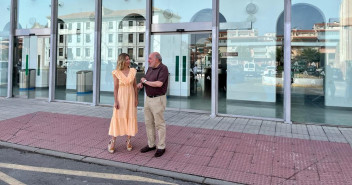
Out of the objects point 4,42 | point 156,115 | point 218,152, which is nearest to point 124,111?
point 156,115

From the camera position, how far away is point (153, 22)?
945 centimetres

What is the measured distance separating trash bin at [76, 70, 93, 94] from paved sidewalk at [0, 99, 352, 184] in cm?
226

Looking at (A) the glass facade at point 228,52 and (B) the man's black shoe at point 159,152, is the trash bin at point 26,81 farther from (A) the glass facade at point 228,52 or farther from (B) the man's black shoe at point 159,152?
(B) the man's black shoe at point 159,152

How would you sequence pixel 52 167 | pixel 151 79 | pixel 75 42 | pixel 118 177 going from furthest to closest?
pixel 75 42, pixel 151 79, pixel 52 167, pixel 118 177

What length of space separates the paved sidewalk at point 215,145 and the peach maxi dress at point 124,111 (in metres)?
0.44

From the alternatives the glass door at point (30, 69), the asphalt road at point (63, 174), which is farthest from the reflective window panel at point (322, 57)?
the glass door at point (30, 69)

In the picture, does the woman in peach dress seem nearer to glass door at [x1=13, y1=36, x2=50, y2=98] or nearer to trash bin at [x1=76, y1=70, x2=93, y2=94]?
trash bin at [x1=76, y1=70, x2=93, y2=94]

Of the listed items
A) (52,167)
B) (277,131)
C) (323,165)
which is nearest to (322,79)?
(277,131)

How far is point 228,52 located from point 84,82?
5.67 metres

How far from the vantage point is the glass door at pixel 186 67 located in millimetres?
9164

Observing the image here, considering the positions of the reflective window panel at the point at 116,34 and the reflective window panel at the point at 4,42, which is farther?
the reflective window panel at the point at 4,42

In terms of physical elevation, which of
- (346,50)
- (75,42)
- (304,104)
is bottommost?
(304,104)

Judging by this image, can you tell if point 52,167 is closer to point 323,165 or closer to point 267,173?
point 267,173

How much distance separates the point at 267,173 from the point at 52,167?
329 cm
